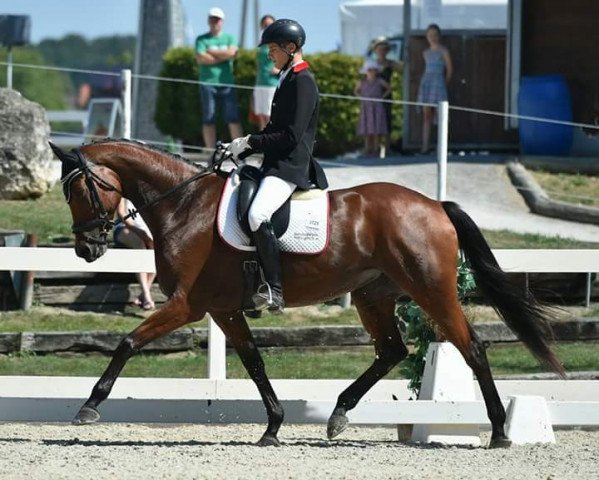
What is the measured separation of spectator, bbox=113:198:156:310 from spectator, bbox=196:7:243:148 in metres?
3.99

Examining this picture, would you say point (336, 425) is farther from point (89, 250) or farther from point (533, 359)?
point (533, 359)

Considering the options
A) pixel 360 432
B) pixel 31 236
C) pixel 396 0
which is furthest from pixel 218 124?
pixel 360 432

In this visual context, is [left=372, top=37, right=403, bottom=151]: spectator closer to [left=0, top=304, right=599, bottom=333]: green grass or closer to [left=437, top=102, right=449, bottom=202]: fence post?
[left=0, top=304, right=599, bottom=333]: green grass

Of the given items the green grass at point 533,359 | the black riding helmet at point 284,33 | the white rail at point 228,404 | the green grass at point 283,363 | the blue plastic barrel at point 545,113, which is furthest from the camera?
the blue plastic barrel at point 545,113

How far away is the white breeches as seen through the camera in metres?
8.68

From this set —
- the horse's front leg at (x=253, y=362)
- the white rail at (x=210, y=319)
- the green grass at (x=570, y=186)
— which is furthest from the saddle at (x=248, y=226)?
the green grass at (x=570, y=186)

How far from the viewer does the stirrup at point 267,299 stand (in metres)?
8.74

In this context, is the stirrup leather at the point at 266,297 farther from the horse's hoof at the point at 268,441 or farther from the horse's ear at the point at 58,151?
the horse's ear at the point at 58,151

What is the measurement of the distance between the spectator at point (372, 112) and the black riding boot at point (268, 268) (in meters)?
10.8

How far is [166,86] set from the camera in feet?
75.6

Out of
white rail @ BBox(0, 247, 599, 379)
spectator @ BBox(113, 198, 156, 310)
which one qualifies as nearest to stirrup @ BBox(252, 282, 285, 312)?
white rail @ BBox(0, 247, 599, 379)

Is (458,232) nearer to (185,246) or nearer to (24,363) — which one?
(185,246)

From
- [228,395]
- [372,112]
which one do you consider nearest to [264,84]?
[372,112]

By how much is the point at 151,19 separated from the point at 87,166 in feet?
58.7
